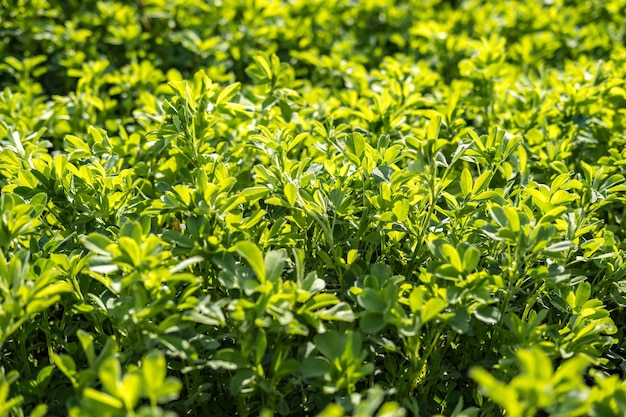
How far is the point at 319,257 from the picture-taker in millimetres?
1912

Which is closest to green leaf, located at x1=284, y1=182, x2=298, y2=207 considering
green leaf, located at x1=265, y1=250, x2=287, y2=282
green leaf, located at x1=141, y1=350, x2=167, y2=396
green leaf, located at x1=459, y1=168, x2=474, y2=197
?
green leaf, located at x1=265, y1=250, x2=287, y2=282

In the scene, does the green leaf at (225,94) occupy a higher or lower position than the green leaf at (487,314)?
higher

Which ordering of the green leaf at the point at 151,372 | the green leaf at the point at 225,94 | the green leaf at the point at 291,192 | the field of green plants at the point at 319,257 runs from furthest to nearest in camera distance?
the green leaf at the point at 225,94 < the green leaf at the point at 291,192 < the field of green plants at the point at 319,257 < the green leaf at the point at 151,372

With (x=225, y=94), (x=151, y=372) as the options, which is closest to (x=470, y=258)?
(x=151, y=372)

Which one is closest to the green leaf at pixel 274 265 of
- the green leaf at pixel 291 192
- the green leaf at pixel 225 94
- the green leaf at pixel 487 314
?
the green leaf at pixel 291 192

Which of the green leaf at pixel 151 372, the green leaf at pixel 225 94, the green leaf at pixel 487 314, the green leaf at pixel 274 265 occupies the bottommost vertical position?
the green leaf at pixel 487 314

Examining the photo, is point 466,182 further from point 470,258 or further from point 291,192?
point 291,192

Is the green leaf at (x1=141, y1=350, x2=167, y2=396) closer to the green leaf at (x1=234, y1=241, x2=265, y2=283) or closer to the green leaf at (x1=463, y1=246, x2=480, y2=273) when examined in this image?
the green leaf at (x1=234, y1=241, x2=265, y2=283)

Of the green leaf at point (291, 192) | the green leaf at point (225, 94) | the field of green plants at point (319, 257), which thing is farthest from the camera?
the green leaf at point (225, 94)

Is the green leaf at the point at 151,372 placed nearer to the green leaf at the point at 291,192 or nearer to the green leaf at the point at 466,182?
the green leaf at the point at 291,192

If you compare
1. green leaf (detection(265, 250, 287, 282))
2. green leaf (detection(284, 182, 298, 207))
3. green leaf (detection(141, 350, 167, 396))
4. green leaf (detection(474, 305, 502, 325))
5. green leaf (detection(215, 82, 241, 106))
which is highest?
green leaf (detection(215, 82, 241, 106))

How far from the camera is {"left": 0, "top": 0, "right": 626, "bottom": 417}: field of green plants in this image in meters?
1.50

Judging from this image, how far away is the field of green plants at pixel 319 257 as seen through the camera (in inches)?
59.1

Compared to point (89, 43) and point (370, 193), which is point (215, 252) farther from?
point (89, 43)
